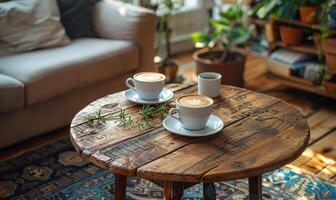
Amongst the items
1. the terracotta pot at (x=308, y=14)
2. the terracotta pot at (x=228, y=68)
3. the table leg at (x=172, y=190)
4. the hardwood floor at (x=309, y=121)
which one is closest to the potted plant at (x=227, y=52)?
the terracotta pot at (x=228, y=68)

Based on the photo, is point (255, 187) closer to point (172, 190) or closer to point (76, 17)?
point (172, 190)

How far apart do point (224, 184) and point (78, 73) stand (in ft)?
3.07

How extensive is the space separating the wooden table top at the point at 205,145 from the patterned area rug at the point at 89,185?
Answer: 1.52 feet

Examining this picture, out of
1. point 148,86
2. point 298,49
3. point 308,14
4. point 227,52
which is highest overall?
point 308,14

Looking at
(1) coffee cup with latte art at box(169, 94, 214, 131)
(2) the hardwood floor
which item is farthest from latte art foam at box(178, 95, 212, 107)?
(2) the hardwood floor

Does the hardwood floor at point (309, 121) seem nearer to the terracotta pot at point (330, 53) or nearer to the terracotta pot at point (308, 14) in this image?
the terracotta pot at point (330, 53)

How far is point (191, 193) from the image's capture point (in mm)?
1954

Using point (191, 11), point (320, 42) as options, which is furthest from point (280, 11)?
point (191, 11)

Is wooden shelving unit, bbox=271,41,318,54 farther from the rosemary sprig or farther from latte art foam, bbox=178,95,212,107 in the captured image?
the rosemary sprig

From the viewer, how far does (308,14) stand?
2785 mm

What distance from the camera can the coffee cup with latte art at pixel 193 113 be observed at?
141 cm

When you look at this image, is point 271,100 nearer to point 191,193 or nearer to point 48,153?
point 191,193

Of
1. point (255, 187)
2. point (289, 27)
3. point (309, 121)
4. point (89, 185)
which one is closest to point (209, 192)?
point (255, 187)

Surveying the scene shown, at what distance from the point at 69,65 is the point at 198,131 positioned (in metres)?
1.14
